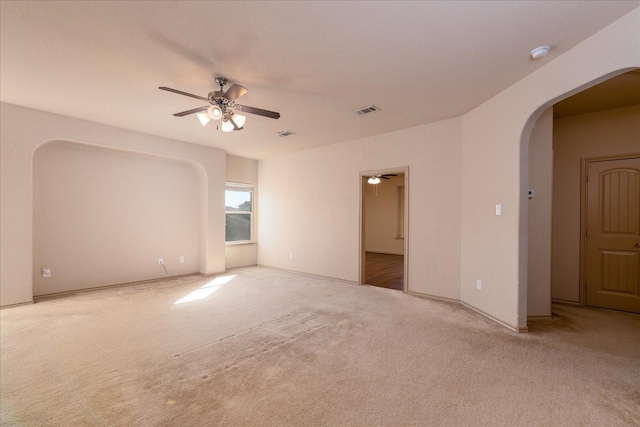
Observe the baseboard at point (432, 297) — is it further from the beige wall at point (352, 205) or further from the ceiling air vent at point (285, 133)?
the ceiling air vent at point (285, 133)

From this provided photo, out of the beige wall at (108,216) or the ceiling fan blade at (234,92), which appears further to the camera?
the beige wall at (108,216)

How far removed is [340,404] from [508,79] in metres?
3.59

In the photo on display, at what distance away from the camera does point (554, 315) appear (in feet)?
11.9

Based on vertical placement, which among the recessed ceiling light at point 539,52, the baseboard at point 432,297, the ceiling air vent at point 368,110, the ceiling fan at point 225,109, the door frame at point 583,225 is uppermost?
the ceiling air vent at point 368,110

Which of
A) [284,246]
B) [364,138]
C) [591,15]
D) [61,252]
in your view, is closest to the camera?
[591,15]

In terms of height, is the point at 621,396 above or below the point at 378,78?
below

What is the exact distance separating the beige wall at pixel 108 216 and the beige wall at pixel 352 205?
186cm

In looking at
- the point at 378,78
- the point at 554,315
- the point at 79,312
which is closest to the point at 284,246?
the point at 79,312

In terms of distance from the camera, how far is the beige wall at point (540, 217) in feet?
11.5

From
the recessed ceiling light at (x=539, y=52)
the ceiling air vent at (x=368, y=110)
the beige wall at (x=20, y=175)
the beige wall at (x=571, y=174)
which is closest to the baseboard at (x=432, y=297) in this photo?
the beige wall at (x=571, y=174)

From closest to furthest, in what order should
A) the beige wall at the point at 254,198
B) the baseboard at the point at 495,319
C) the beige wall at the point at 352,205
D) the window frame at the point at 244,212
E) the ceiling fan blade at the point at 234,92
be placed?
the ceiling fan blade at the point at 234,92 → the baseboard at the point at 495,319 → the beige wall at the point at 352,205 → the beige wall at the point at 254,198 → the window frame at the point at 244,212

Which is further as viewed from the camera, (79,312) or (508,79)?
(79,312)

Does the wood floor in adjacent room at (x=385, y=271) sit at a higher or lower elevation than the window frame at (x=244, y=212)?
lower

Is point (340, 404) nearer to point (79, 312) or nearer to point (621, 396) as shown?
point (621, 396)
